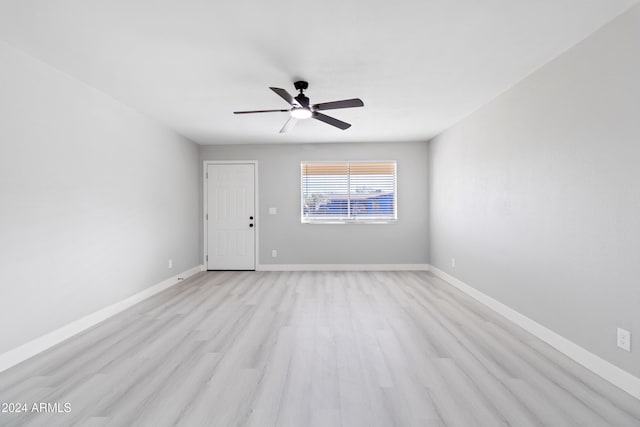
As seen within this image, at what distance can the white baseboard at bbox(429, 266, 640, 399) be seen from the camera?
6.42 ft

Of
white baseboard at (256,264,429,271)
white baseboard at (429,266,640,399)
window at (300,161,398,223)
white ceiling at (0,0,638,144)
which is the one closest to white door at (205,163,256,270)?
white baseboard at (256,264,429,271)

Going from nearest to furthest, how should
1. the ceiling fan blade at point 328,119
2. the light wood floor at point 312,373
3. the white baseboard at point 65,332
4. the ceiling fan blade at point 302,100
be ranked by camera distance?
the light wood floor at point 312,373, the white baseboard at point 65,332, the ceiling fan blade at point 302,100, the ceiling fan blade at point 328,119

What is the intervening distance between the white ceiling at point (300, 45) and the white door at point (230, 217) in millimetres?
2250

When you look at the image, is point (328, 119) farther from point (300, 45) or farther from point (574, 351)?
point (574, 351)

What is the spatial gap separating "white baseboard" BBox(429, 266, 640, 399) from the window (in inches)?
100

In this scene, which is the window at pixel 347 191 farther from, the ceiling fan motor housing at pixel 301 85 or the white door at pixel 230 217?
the ceiling fan motor housing at pixel 301 85

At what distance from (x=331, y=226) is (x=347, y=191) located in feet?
2.47

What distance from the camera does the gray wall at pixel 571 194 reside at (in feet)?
6.55

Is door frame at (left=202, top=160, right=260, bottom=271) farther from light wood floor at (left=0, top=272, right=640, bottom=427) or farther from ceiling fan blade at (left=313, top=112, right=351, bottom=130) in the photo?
ceiling fan blade at (left=313, top=112, right=351, bottom=130)

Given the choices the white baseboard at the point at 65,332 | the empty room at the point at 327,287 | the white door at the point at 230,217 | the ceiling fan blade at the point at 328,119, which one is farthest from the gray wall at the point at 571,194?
the white baseboard at the point at 65,332

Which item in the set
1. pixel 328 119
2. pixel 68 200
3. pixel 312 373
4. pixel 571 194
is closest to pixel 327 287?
pixel 312 373

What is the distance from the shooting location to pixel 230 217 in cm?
590

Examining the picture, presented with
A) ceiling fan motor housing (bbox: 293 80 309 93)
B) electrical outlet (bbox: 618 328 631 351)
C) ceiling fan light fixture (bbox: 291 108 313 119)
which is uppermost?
ceiling fan motor housing (bbox: 293 80 309 93)

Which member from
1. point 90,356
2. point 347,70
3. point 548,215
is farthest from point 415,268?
point 90,356
